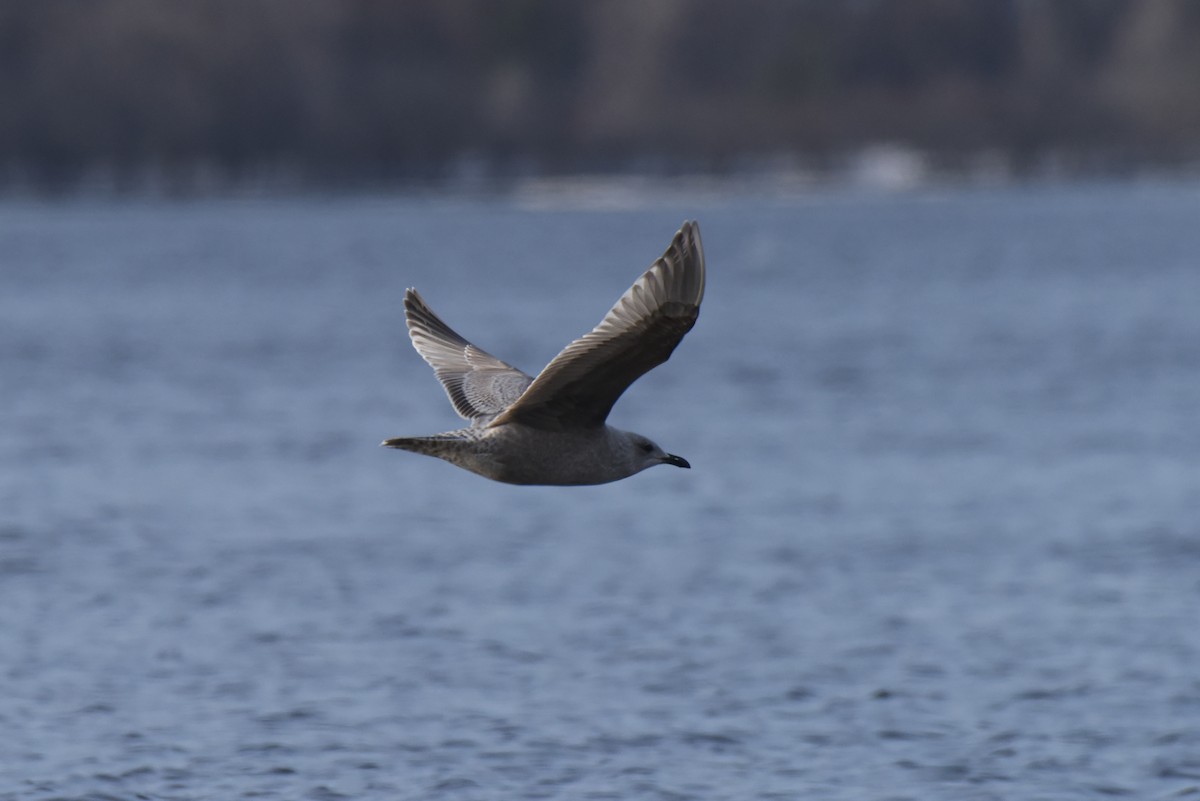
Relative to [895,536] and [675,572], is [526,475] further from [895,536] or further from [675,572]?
[895,536]

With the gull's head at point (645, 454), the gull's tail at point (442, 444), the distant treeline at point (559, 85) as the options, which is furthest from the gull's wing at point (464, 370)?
the distant treeline at point (559, 85)

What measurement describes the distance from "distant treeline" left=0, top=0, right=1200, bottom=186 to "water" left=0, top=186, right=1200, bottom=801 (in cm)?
→ 7427

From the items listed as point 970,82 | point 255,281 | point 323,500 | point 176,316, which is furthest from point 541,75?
point 323,500

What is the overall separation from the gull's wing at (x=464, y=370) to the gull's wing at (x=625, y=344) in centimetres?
85

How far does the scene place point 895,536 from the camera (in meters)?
Answer: 20.0

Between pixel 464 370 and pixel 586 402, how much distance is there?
1802 millimetres

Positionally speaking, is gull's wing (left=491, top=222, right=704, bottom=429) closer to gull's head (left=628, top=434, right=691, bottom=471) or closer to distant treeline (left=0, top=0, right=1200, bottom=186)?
gull's head (left=628, top=434, right=691, bottom=471)

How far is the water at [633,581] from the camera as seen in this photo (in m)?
12.8

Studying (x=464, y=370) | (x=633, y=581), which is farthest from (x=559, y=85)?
(x=464, y=370)

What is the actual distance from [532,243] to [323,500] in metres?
71.7

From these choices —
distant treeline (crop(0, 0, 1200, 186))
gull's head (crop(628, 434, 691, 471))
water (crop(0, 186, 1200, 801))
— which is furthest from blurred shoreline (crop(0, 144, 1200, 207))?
gull's head (crop(628, 434, 691, 471))

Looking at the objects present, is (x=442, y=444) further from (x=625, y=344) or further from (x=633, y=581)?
(x=633, y=581)

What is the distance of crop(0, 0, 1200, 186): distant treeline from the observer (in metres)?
117

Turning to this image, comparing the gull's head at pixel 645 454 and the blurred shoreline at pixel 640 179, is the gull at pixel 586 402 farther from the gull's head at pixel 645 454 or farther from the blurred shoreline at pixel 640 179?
the blurred shoreline at pixel 640 179
